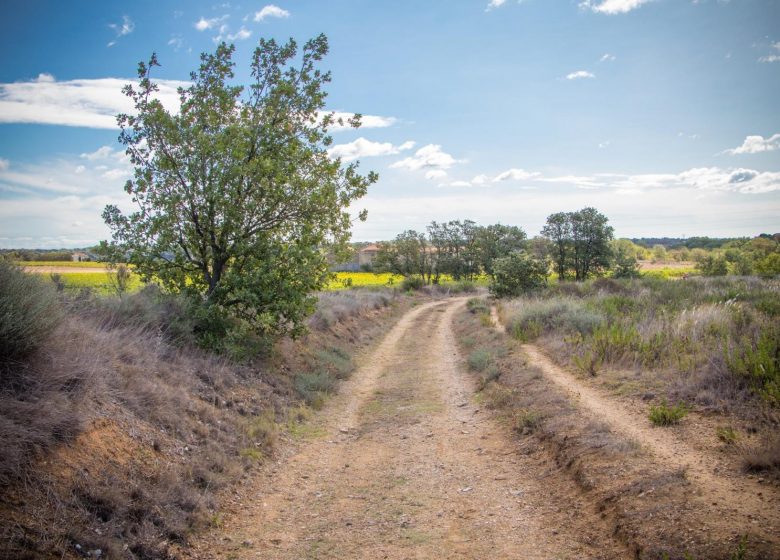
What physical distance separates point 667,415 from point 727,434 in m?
1.11

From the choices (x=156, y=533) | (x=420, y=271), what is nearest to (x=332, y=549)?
(x=156, y=533)

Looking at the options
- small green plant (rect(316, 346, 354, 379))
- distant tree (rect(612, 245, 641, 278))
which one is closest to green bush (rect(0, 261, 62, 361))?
small green plant (rect(316, 346, 354, 379))

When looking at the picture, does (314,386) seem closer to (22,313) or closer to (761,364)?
(22,313)

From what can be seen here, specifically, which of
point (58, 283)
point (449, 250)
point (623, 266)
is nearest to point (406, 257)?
point (449, 250)

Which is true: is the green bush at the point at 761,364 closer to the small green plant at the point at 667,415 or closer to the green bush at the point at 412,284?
the small green plant at the point at 667,415

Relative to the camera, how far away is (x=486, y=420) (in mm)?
9492

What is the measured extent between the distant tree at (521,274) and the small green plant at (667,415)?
2423cm

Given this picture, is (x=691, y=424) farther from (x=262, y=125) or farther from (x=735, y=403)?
(x=262, y=125)

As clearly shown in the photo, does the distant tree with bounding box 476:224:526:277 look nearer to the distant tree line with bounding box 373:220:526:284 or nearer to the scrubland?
the distant tree line with bounding box 373:220:526:284

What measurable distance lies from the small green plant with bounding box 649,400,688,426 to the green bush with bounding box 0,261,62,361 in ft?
30.9

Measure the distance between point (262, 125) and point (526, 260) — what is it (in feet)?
79.7

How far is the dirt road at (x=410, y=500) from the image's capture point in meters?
4.97

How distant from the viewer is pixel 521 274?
31891 mm

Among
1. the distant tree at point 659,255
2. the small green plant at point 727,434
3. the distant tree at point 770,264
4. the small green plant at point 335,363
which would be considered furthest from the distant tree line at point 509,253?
the distant tree at point 659,255
